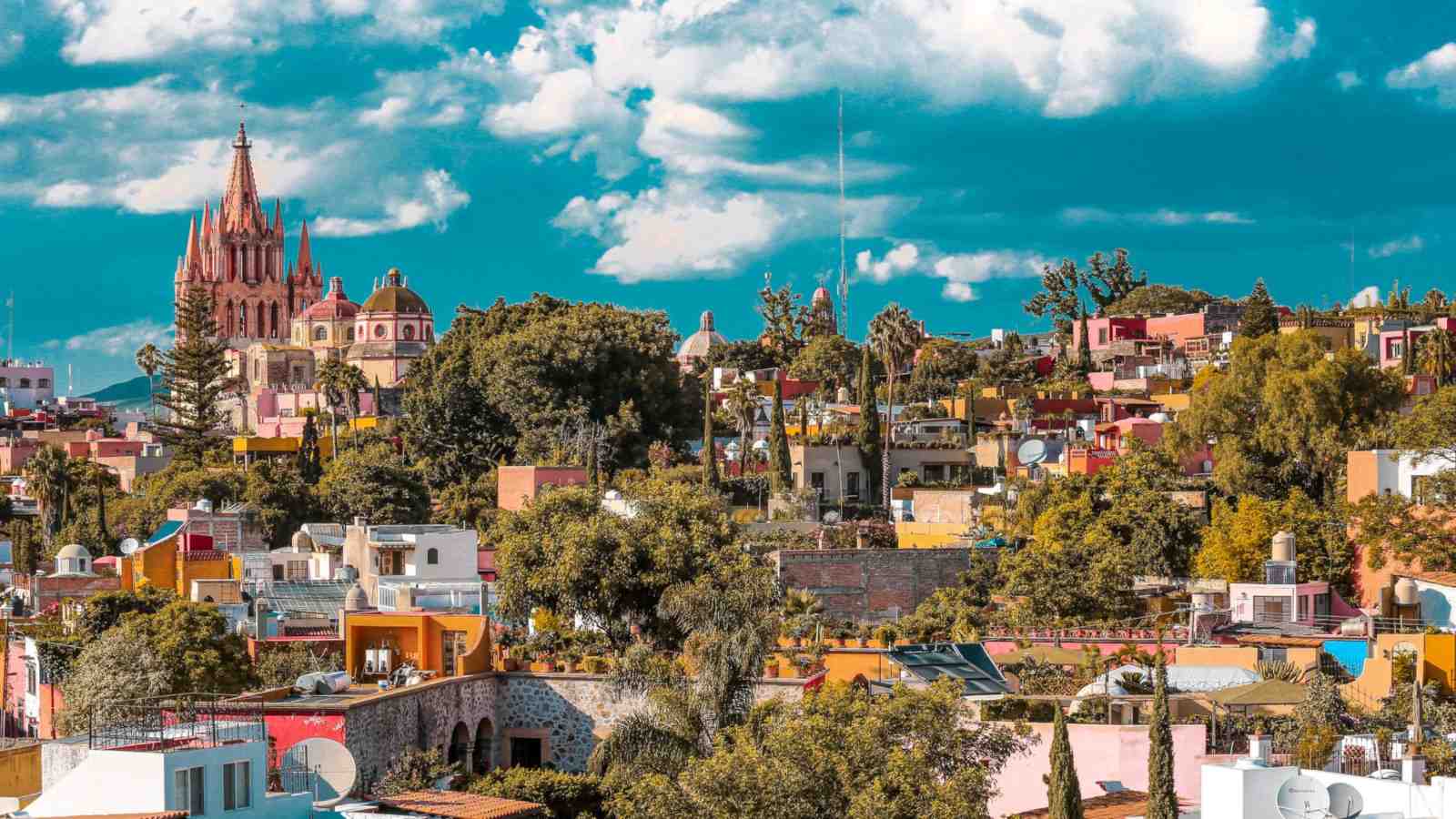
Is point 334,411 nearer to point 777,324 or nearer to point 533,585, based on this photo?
point 777,324

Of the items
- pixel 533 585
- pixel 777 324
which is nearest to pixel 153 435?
pixel 777 324

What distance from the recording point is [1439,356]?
4659 centimetres

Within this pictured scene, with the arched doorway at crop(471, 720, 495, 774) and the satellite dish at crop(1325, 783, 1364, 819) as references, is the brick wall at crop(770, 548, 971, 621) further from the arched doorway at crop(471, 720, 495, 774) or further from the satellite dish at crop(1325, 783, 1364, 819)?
the satellite dish at crop(1325, 783, 1364, 819)

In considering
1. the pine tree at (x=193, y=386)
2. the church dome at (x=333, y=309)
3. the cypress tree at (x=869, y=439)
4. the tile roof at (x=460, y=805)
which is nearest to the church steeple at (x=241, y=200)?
the church dome at (x=333, y=309)

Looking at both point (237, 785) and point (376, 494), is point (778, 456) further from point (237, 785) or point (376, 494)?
point (237, 785)

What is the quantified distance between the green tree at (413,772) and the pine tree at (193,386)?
4595 cm

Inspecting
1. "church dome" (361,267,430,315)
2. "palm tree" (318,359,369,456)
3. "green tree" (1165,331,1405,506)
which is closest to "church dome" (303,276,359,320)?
"church dome" (361,267,430,315)

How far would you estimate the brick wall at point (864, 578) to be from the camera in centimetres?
3359

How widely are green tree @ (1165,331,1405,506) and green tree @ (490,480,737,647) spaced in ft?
39.7

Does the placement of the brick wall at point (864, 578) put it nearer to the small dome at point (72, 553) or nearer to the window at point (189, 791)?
the small dome at point (72, 553)

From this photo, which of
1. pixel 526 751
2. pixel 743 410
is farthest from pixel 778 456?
pixel 526 751

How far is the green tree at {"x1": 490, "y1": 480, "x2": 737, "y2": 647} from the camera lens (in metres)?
26.1

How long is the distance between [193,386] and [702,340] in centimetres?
2520

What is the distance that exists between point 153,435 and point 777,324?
1987 centimetres
